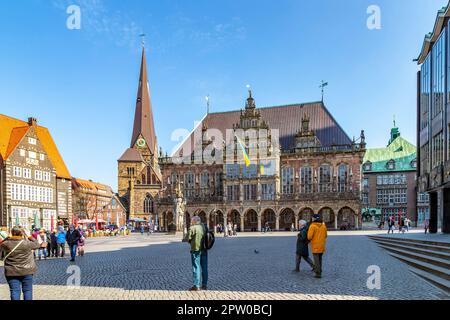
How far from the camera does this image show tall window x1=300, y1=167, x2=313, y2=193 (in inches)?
1998

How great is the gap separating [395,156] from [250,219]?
30.6m

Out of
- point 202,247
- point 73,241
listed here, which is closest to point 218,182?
point 73,241

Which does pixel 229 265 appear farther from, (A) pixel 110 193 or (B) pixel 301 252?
(A) pixel 110 193

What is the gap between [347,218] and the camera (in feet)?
159

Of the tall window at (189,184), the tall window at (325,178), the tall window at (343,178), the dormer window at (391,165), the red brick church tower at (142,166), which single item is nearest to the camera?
the tall window at (343,178)

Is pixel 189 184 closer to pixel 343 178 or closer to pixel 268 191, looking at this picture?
pixel 268 191

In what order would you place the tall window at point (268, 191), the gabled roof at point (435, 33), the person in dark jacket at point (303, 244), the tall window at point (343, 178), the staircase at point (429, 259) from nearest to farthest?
the staircase at point (429, 259)
the person in dark jacket at point (303, 244)
the gabled roof at point (435, 33)
the tall window at point (343, 178)
the tall window at point (268, 191)

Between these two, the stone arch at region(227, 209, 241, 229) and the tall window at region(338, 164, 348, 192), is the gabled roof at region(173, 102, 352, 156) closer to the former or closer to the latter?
the tall window at region(338, 164, 348, 192)

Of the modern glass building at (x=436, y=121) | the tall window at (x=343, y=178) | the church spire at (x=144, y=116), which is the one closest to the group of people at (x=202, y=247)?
the modern glass building at (x=436, y=121)

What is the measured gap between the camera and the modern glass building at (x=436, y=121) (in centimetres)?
2152

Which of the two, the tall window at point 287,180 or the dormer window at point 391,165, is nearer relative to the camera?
the tall window at point 287,180

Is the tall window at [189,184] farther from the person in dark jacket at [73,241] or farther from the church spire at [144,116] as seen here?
the person in dark jacket at [73,241]

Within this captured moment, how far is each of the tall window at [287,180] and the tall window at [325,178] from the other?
3724 mm

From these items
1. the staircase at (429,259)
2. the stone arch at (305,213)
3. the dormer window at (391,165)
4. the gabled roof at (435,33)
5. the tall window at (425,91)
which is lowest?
the stone arch at (305,213)
